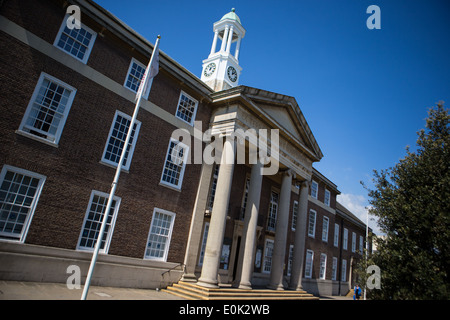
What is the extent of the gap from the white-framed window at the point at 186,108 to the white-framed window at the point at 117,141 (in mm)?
3286

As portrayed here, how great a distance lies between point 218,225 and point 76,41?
11220mm

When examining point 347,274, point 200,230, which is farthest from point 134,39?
point 347,274

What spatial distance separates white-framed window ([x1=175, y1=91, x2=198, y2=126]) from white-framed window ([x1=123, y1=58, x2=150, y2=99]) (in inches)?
90.3

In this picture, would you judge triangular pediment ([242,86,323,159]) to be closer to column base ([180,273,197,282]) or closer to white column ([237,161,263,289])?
white column ([237,161,263,289])

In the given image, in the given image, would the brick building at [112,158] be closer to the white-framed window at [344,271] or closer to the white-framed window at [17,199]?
the white-framed window at [17,199]

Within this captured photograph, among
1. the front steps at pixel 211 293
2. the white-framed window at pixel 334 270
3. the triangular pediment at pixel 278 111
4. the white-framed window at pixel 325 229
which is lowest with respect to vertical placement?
the front steps at pixel 211 293

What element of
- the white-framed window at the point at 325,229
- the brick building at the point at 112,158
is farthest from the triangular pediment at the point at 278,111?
the white-framed window at the point at 325,229

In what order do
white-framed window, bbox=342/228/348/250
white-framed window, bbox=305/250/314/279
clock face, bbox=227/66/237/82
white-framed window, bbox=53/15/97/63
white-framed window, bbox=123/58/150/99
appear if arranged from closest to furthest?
1. white-framed window, bbox=53/15/97/63
2. white-framed window, bbox=123/58/150/99
3. clock face, bbox=227/66/237/82
4. white-framed window, bbox=305/250/314/279
5. white-framed window, bbox=342/228/348/250

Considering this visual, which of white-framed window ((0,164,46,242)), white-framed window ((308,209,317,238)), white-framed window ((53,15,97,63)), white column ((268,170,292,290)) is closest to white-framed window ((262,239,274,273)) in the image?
white column ((268,170,292,290))

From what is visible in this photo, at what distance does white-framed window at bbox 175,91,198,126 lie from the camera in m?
16.5

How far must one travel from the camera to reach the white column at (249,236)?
16.2 metres

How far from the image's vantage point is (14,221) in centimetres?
1041

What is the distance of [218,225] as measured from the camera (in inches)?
597

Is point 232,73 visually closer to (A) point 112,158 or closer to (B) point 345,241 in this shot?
(A) point 112,158
